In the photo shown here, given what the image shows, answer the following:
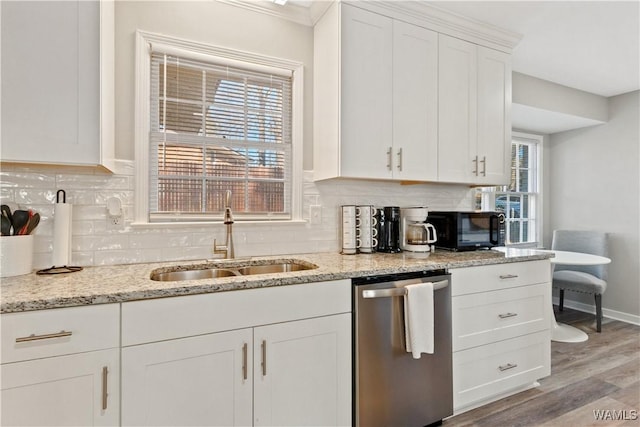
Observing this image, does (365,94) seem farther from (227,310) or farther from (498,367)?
(498,367)

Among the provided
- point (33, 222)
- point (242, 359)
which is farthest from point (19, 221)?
point (242, 359)

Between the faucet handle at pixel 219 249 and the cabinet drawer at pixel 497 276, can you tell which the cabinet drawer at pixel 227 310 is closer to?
the faucet handle at pixel 219 249

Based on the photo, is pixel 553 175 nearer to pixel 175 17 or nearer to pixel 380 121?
pixel 380 121

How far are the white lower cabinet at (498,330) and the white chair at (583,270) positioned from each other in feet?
5.10

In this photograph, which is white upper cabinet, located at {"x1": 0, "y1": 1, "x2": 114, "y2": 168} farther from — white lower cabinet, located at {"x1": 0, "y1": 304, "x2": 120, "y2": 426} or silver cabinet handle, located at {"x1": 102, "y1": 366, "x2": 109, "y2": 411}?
silver cabinet handle, located at {"x1": 102, "y1": 366, "x2": 109, "y2": 411}

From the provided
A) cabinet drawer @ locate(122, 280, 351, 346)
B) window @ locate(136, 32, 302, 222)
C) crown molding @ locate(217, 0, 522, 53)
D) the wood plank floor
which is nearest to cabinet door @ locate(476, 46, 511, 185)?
crown molding @ locate(217, 0, 522, 53)

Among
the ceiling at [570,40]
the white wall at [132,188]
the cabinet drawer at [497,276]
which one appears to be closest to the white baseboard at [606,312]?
the ceiling at [570,40]

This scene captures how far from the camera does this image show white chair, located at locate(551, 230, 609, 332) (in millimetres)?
3320

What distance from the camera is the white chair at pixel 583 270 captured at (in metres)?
3.32

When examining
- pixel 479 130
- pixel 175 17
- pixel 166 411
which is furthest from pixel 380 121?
pixel 166 411

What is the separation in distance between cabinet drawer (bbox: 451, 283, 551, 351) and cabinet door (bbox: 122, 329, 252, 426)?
122 centimetres

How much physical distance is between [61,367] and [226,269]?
0.86m

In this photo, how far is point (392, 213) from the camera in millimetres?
2328

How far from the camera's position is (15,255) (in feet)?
4.82
